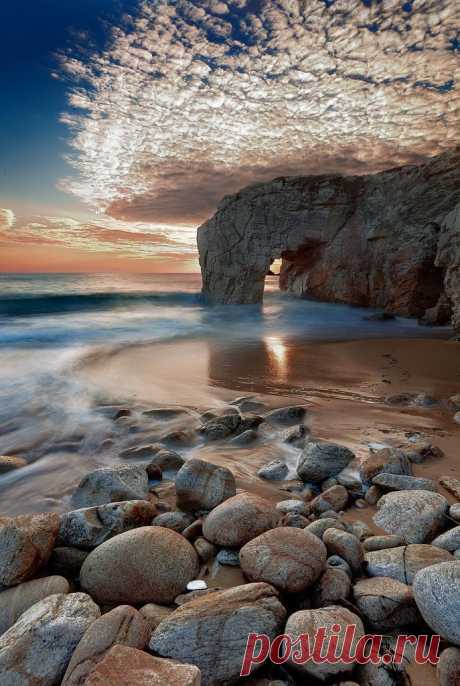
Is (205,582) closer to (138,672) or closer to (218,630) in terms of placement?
(218,630)

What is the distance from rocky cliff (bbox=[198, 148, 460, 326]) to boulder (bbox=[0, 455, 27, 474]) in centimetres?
1146

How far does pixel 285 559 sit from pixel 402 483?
4.26ft

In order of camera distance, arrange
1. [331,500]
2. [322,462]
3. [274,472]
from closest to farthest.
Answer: [331,500], [322,462], [274,472]

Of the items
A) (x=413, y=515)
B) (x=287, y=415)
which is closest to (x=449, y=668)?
(x=413, y=515)

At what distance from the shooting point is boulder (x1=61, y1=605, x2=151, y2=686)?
1241 mm

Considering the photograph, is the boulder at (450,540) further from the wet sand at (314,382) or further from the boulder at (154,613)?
the boulder at (154,613)

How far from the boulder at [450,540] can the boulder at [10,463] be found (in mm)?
3460

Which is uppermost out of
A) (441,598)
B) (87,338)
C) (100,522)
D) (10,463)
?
(441,598)

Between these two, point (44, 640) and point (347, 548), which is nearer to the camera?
point (44, 640)

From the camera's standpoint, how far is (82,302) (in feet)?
75.9

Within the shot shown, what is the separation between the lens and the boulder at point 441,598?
1.32m

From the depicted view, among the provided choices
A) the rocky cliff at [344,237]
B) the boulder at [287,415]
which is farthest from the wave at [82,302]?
the boulder at [287,415]

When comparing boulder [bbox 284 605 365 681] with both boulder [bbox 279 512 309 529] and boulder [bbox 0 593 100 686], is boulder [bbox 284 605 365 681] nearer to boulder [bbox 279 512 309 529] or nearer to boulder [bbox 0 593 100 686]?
boulder [bbox 279 512 309 529]

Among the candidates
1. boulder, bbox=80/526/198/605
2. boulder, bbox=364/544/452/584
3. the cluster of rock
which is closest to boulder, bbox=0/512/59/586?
the cluster of rock
